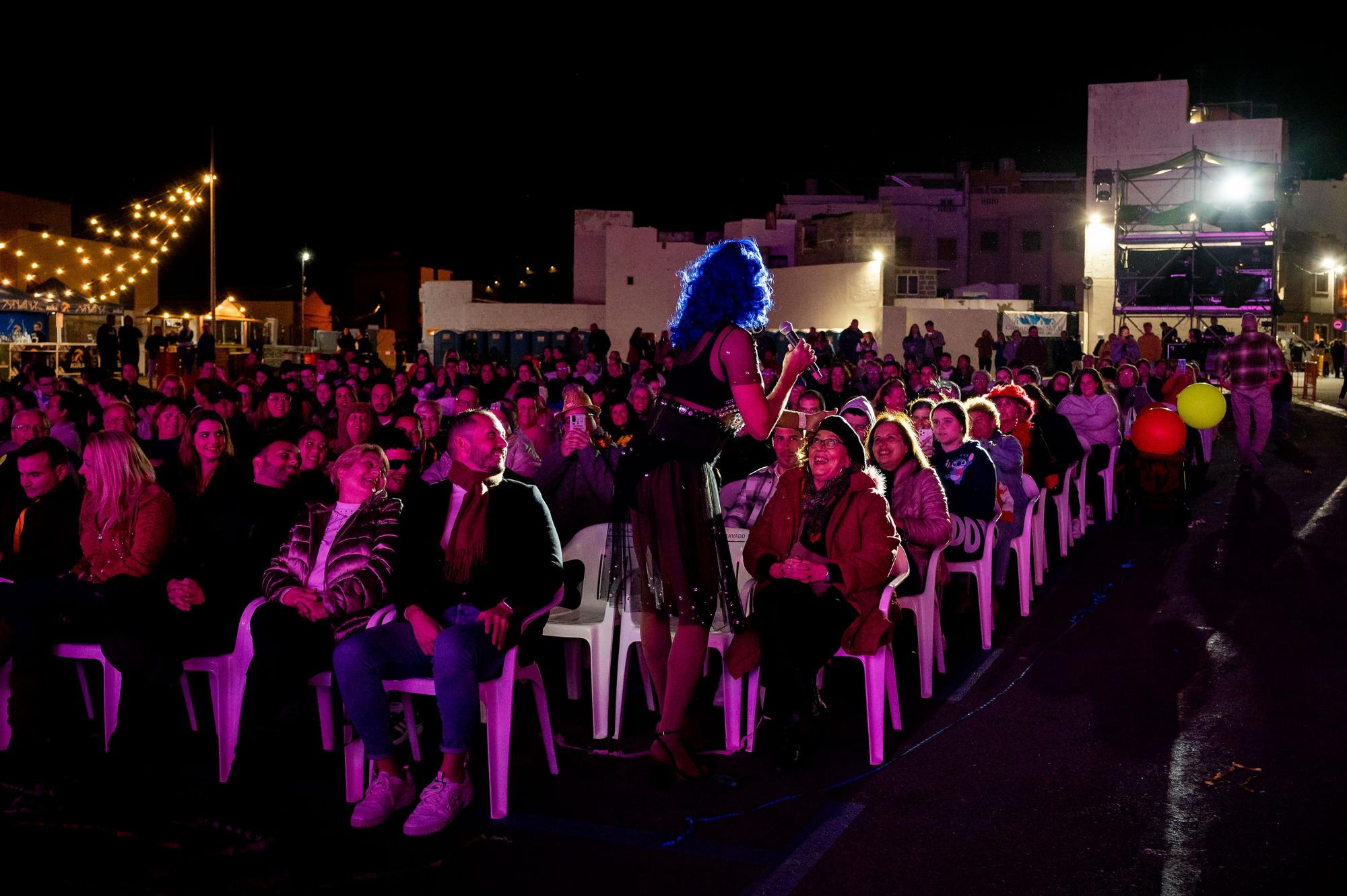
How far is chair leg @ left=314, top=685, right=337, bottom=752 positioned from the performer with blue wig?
1382 mm

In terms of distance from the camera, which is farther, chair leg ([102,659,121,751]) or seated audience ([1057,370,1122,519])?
seated audience ([1057,370,1122,519])

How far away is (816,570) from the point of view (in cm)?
426

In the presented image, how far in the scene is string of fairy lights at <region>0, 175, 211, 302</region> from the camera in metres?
23.0

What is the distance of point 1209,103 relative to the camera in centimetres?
3800

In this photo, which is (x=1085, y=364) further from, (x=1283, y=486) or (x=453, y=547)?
(x=453, y=547)

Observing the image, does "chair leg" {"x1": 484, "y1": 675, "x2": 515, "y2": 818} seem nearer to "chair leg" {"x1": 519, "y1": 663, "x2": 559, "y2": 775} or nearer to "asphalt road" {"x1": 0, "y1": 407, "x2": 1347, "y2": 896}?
"asphalt road" {"x1": 0, "y1": 407, "x2": 1347, "y2": 896}

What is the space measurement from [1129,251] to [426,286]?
2262 cm

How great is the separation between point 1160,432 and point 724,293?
6.80 meters

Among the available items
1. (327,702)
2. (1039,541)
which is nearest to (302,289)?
(1039,541)

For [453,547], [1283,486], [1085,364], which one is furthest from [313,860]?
[1283,486]

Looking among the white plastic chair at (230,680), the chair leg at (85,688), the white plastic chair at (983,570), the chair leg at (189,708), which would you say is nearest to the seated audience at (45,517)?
the chair leg at (85,688)

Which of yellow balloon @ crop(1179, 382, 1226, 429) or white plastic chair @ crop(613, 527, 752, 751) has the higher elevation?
yellow balloon @ crop(1179, 382, 1226, 429)

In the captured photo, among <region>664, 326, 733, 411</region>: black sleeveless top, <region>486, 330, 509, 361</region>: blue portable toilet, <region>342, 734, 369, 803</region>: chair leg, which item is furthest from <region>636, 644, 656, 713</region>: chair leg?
<region>486, 330, 509, 361</region>: blue portable toilet

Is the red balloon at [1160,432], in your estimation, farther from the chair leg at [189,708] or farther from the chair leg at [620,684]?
the chair leg at [189,708]
